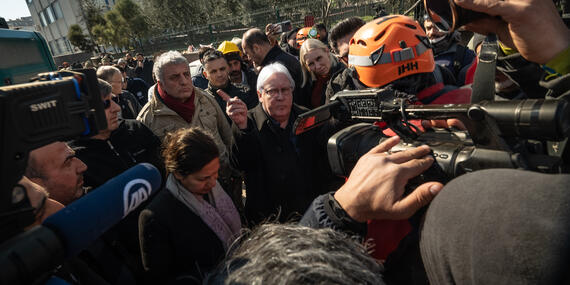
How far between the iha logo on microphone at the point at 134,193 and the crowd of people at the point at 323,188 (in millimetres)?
135

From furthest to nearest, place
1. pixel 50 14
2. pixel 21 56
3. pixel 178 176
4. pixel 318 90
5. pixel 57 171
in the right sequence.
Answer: pixel 50 14 < pixel 21 56 < pixel 318 90 < pixel 178 176 < pixel 57 171

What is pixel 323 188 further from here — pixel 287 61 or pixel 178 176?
pixel 287 61

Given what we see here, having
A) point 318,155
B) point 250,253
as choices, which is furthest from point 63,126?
point 318,155

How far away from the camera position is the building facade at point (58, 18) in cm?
4294

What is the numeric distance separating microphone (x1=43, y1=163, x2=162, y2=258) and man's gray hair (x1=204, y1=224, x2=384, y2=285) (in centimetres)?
31

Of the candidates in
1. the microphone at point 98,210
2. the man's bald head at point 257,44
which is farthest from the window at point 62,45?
the microphone at point 98,210

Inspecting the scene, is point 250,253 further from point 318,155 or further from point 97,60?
point 97,60

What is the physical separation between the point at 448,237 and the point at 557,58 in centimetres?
88

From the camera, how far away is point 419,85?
1903mm

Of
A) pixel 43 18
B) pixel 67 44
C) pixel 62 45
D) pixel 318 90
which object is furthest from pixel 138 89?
pixel 43 18

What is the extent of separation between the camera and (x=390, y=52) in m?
1.80

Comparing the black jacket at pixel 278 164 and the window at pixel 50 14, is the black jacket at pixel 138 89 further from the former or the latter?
the window at pixel 50 14

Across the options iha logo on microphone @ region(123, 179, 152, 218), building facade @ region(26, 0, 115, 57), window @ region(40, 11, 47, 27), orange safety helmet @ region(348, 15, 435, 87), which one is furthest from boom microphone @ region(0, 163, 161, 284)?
window @ region(40, 11, 47, 27)

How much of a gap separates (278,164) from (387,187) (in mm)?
1552
